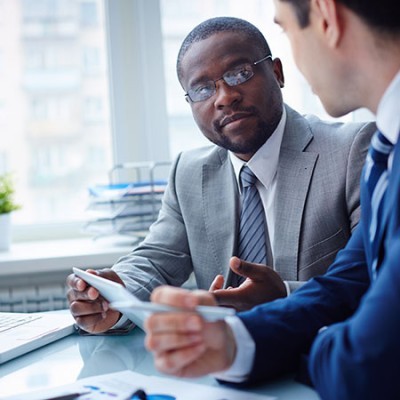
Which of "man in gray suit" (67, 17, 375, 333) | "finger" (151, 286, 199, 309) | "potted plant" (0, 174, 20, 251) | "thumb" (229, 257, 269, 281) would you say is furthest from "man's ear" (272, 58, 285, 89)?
"potted plant" (0, 174, 20, 251)

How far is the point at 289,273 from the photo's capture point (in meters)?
1.79

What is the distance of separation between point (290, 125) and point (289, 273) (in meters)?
0.45

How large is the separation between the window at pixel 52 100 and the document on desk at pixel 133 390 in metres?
1.86

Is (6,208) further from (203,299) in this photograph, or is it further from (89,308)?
(203,299)

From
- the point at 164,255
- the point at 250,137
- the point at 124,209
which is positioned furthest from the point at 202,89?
the point at 124,209

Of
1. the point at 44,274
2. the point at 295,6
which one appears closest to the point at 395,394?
the point at 295,6

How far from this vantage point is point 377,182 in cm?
107

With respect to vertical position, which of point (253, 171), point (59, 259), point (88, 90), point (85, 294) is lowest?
point (59, 259)

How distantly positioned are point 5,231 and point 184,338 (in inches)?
78.6

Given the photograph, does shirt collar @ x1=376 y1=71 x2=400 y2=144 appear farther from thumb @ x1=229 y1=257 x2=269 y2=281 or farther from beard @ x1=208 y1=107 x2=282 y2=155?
beard @ x1=208 y1=107 x2=282 y2=155

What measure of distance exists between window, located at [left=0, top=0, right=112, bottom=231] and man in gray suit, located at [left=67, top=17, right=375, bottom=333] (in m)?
0.98

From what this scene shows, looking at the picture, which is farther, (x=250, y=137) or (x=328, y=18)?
(x=250, y=137)

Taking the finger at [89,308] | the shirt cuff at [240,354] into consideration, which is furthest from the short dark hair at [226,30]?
the shirt cuff at [240,354]

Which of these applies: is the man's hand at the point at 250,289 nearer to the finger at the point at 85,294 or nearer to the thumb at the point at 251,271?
the thumb at the point at 251,271
